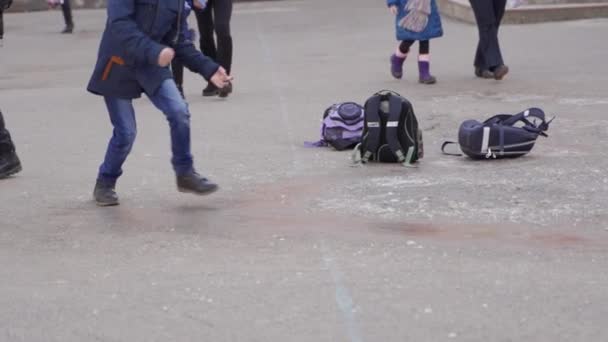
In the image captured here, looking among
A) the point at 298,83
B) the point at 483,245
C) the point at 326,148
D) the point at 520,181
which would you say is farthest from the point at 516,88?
the point at 483,245

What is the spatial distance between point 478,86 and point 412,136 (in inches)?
151

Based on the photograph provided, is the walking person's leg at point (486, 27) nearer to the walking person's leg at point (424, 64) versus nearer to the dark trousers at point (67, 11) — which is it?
the walking person's leg at point (424, 64)

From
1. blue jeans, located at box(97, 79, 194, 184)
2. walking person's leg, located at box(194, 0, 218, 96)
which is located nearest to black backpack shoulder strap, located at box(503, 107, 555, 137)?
blue jeans, located at box(97, 79, 194, 184)

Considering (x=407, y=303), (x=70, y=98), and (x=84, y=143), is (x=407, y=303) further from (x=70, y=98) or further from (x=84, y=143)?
(x=70, y=98)

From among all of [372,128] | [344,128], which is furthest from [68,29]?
[372,128]

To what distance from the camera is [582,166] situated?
7.93 meters

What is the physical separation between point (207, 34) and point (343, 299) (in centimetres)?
695

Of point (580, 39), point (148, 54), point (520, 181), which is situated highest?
point (148, 54)

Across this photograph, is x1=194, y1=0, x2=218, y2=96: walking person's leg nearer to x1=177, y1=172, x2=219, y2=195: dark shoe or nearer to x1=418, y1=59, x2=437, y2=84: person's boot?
x1=418, y1=59, x2=437, y2=84: person's boot

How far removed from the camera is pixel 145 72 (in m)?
6.86

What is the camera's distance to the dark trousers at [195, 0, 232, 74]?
37.9 ft

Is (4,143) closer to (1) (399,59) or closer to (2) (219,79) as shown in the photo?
(2) (219,79)

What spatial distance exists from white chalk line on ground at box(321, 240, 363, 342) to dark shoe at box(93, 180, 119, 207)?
1.66 meters

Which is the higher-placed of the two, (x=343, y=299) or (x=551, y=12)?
(x=343, y=299)
